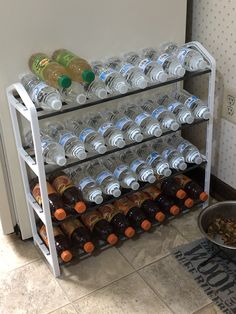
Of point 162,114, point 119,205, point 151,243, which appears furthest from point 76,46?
point 151,243

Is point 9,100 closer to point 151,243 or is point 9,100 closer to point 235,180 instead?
point 151,243

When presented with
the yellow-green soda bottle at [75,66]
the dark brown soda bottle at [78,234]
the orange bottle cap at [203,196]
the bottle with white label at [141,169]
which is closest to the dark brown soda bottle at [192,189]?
the orange bottle cap at [203,196]

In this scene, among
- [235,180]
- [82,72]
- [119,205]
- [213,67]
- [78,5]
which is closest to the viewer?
[82,72]

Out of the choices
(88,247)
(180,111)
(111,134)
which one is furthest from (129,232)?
(180,111)

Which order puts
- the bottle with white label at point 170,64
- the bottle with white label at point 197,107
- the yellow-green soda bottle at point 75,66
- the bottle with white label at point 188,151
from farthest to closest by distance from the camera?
the bottle with white label at point 188,151, the bottle with white label at point 197,107, the bottle with white label at point 170,64, the yellow-green soda bottle at point 75,66

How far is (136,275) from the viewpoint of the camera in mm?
1619

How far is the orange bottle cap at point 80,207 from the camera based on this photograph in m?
1.50

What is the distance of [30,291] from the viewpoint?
5.16 ft

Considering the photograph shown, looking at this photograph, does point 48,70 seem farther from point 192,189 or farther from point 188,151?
point 192,189

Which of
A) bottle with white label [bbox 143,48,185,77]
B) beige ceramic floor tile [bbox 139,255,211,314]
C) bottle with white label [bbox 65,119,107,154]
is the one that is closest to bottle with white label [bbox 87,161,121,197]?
bottle with white label [bbox 65,119,107,154]

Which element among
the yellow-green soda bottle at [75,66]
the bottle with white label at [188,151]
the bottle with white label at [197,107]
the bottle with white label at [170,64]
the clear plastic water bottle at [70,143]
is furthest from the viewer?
the bottle with white label at [188,151]

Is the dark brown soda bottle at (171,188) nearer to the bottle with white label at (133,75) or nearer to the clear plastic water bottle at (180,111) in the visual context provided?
the clear plastic water bottle at (180,111)

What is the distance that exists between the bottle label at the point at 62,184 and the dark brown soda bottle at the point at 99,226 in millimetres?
182

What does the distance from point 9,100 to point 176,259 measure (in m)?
0.88
